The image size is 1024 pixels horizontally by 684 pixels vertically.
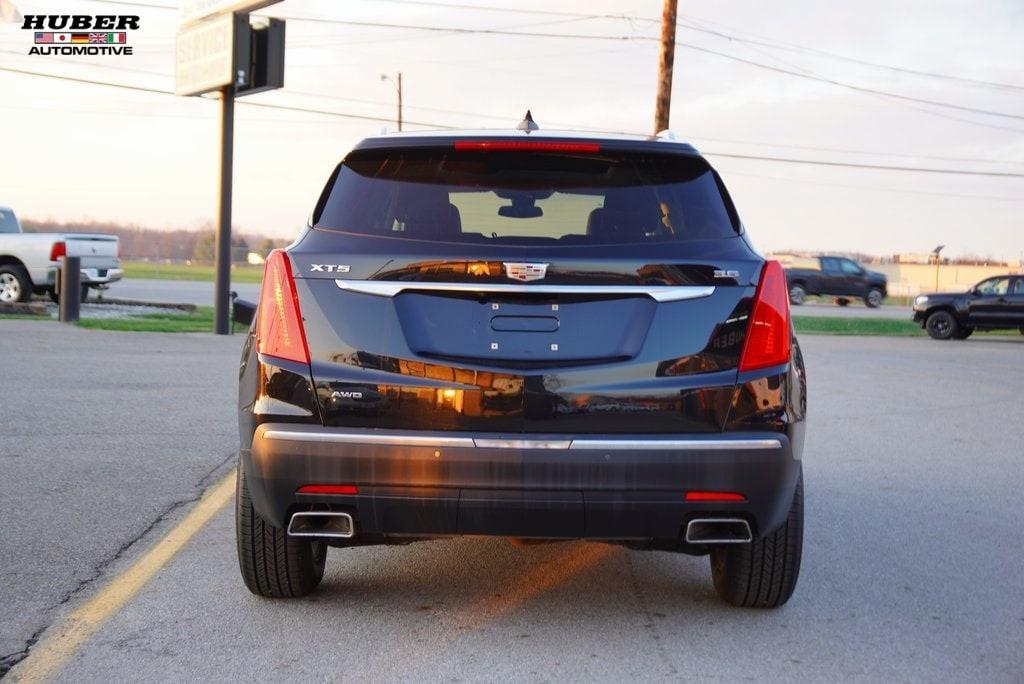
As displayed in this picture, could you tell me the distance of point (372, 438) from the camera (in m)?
4.13

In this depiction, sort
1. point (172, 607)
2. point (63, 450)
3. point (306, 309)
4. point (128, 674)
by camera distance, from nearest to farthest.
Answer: point (128, 674)
point (306, 309)
point (172, 607)
point (63, 450)

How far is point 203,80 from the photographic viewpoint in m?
20.1

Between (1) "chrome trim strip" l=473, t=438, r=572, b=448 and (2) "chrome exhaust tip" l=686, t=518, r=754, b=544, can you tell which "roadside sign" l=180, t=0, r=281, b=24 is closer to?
(1) "chrome trim strip" l=473, t=438, r=572, b=448

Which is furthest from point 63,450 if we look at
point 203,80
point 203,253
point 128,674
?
point 203,253

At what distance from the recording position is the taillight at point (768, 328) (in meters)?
4.26

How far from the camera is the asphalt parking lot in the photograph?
420 centimetres

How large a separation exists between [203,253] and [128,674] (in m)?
73.8

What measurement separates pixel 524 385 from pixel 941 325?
27865mm

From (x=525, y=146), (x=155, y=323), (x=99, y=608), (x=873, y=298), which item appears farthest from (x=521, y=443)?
(x=873, y=298)

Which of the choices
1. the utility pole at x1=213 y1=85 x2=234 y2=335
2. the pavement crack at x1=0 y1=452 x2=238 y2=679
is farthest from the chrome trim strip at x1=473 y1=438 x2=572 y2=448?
the utility pole at x1=213 y1=85 x2=234 y2=335

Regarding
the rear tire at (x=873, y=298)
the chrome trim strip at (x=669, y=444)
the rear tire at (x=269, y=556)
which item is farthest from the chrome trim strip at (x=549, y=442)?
the rear tire at (x=873, y=298)

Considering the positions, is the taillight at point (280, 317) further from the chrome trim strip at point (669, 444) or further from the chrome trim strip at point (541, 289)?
the chrome trim strip at point (669, 444)

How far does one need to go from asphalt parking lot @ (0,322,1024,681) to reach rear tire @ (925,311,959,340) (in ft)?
70.0

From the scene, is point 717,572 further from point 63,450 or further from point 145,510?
point 63,450
